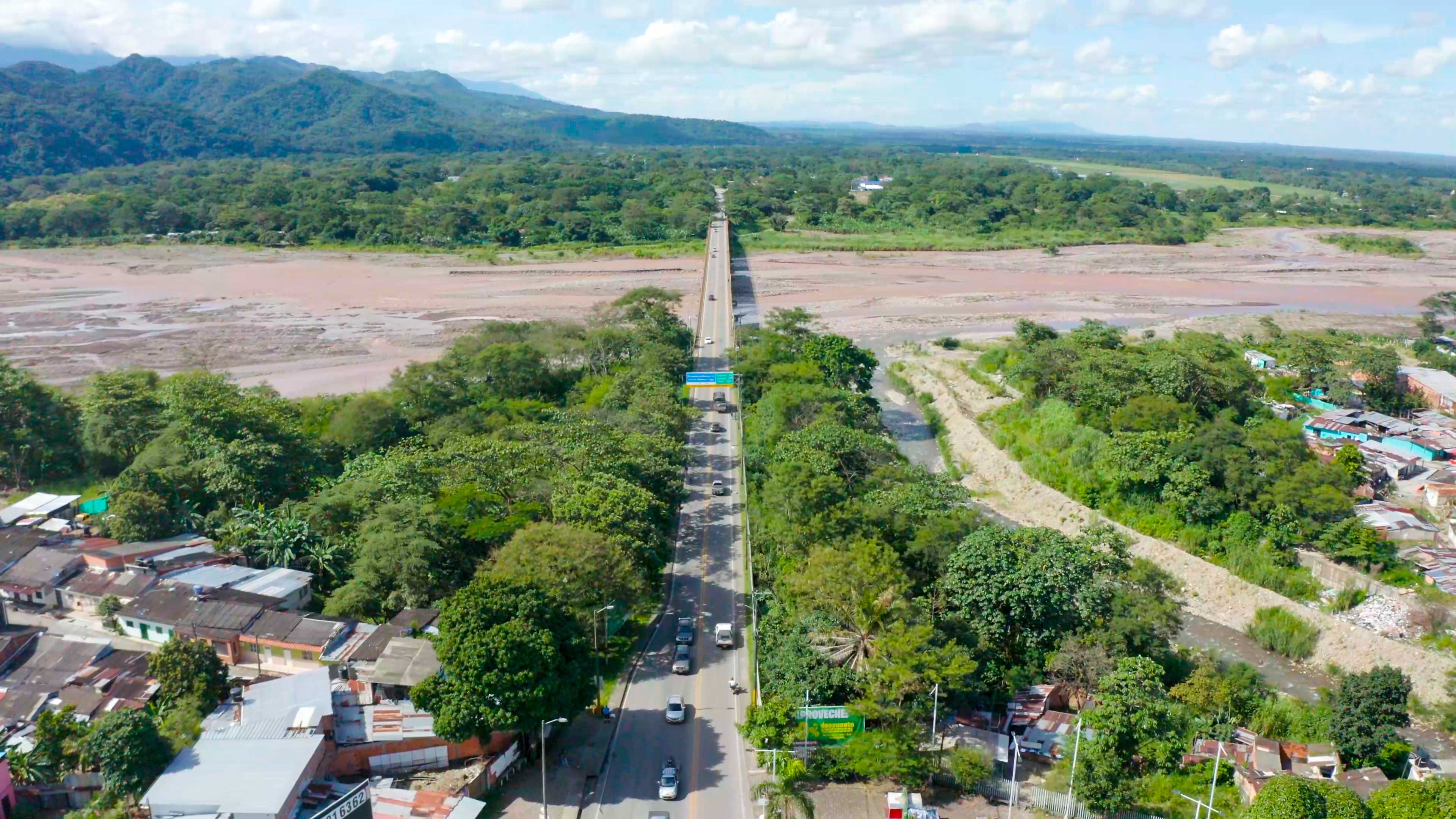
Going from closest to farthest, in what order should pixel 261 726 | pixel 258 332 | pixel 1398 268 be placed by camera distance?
pixel 261 726 → pixel 258 332 → pixel 1398 268

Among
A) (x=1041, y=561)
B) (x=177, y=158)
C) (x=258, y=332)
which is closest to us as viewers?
(x=1041, y=561)

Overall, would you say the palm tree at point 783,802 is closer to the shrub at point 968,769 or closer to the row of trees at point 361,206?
the shrub at point 968,769

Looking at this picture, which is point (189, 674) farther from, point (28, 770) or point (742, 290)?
point (742, 290)

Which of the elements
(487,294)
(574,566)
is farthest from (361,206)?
(574,566)

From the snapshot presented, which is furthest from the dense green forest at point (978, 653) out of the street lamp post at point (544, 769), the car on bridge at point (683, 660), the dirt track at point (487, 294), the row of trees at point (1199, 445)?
the dirt track at point (487, 294)

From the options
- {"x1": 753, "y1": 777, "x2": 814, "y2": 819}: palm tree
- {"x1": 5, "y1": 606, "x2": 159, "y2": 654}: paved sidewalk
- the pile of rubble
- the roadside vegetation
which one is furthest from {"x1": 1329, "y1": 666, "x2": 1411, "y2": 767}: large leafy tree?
the roadside vegetation

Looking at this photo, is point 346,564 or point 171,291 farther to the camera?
point 171,291

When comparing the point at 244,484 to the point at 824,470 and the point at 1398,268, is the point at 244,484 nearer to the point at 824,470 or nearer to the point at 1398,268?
the point at 824,470

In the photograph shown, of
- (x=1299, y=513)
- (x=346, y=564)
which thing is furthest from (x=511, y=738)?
(x=1299, y=513)
